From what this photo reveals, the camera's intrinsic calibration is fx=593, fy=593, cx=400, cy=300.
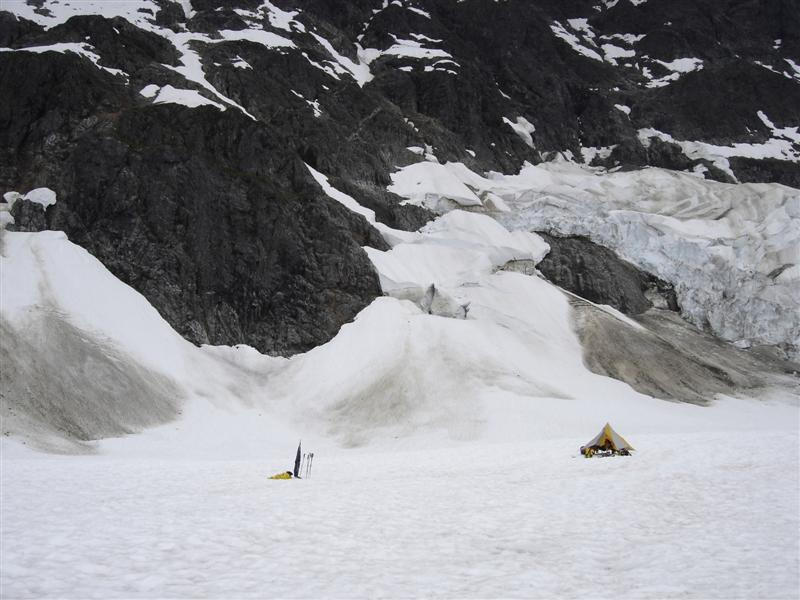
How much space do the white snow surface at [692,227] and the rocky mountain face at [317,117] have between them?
13.2ft

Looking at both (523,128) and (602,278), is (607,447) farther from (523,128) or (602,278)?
(523,128)

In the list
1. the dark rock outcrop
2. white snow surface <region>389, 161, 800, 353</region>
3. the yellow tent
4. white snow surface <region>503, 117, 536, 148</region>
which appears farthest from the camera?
white snow surface <region>503, 117, 536, 148</region>

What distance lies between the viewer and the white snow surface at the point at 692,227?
6869 cm

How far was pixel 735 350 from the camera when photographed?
6512cm

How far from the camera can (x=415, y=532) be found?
11648 millimetres

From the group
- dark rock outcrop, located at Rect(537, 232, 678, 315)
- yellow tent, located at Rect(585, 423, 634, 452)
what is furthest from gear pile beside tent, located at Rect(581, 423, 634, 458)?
dark rock outcrop, located at Rect(537, 232, 678, 315)

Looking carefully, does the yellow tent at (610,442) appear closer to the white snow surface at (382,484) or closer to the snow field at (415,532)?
the white snow surface at (382,484)

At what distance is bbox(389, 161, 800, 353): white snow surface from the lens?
68.7 meters

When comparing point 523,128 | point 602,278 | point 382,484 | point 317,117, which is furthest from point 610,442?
point 523,128

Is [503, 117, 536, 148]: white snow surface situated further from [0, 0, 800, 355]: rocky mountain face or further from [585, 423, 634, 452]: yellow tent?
[585, 423, 634, 452]: yellow tent

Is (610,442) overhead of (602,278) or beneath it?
beneath

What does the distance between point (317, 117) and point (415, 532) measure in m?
82.6

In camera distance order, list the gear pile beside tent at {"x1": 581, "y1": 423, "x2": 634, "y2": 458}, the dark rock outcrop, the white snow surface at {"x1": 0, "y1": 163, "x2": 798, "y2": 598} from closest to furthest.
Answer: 1. the white snow surface at {"x1": 0, "y1": 163, "x2": 798, "y2": 598}
2. the gear pile beside tent at {"x1": 581, "y1": 423, "x2": 634, "y2": 458}
3. the dark rock outcrop

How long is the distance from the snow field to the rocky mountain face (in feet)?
122
